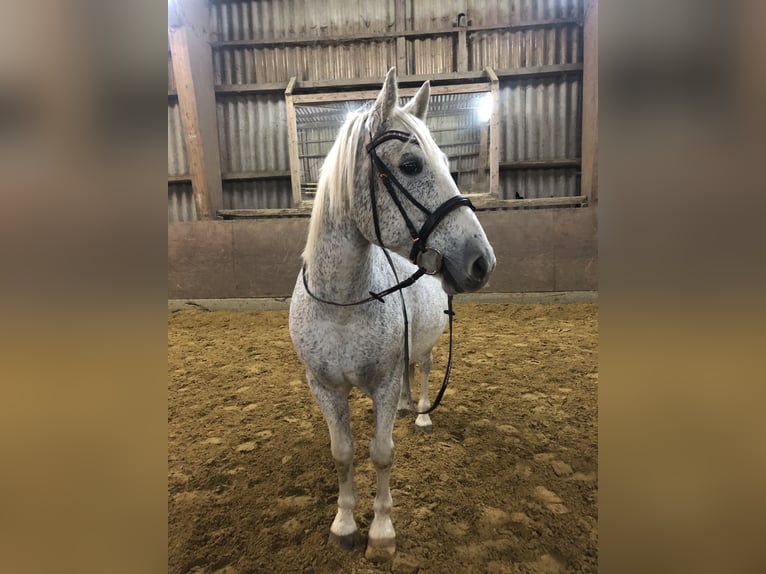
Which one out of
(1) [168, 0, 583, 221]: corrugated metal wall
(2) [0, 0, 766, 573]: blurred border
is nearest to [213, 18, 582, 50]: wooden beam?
(1) [168, 0, 583, 221]: corrugated metal wall

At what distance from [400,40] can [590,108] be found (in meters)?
3.17

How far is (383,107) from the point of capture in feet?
3.85

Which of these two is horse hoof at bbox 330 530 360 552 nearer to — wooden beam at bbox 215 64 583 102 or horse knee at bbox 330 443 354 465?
horse knee at bbox 330 443 354 465

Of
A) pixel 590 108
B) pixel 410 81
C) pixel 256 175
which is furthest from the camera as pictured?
pixel 256 175

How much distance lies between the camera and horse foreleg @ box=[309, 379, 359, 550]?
1484 mm

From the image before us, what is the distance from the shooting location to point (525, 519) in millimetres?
1540

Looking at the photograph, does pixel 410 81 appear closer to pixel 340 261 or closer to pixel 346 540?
pixel 340 261

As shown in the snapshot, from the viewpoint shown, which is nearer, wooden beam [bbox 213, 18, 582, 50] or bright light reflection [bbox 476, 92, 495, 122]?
bright light reflection [bbox 476, 92, 495, 122]

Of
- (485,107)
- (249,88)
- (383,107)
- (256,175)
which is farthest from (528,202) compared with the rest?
(383,107)

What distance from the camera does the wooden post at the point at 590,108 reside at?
5395 mm

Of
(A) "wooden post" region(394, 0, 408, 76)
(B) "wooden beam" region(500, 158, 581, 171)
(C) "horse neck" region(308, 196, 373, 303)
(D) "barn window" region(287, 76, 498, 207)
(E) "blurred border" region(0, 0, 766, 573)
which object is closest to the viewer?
(E) "blurred border" region(0, 0, 766, 573)

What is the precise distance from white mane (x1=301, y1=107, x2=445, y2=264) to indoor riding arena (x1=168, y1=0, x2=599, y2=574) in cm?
2
